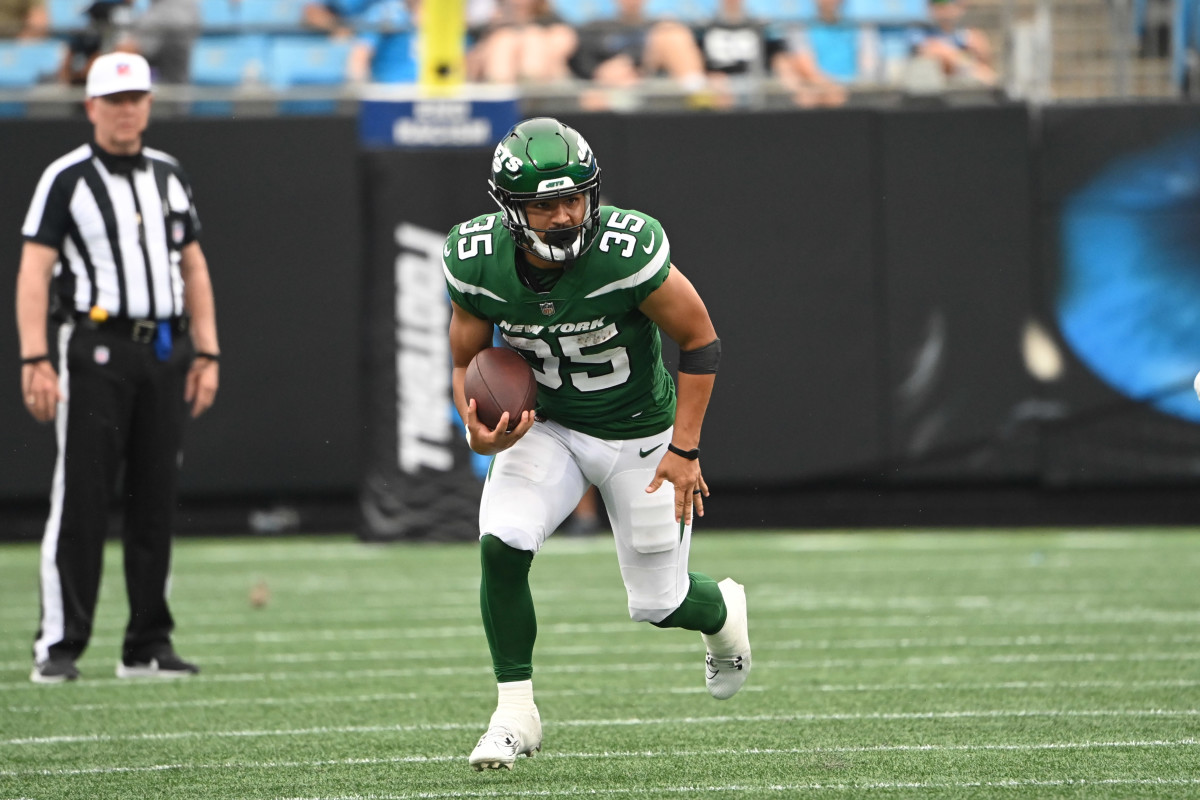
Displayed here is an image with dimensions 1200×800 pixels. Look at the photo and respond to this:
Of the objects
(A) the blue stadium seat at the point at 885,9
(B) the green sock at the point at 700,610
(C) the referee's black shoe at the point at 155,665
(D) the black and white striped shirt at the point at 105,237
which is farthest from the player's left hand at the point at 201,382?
(A) the blue stadium seat at the point at 885,9

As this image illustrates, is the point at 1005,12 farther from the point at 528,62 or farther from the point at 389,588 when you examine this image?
the point at 389,588

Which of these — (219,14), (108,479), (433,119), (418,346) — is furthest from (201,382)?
Result: (219,14)

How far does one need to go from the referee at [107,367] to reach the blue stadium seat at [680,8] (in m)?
5.91

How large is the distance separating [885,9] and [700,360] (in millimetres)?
7567

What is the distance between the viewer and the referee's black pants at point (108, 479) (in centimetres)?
533

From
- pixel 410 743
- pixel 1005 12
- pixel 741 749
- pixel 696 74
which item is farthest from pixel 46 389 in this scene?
pixel 1005 12

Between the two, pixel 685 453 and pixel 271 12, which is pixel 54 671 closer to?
pixel 685 453

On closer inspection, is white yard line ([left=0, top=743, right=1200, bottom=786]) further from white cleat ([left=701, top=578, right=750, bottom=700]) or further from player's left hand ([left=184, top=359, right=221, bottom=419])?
player's left hand ([left=184, top=359, right=221, bottom=419])

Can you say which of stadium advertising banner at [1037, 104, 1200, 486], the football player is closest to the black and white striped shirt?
the football player

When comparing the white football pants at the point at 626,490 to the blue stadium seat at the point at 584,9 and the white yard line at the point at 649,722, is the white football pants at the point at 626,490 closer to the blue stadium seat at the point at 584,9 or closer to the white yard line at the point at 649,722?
the white yard line at the point at 649,722

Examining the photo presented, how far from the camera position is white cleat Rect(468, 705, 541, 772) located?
3.69 meters

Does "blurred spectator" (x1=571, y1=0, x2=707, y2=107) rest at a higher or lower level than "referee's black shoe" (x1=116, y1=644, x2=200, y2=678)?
higher

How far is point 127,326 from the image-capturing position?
536 centimetres

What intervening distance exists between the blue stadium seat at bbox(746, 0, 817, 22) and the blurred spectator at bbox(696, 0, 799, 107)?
50cm
